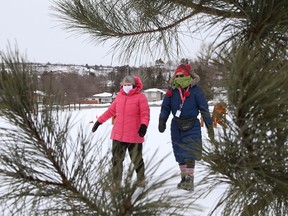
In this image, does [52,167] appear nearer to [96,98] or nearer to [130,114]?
[96,98]

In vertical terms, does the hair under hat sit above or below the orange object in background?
above

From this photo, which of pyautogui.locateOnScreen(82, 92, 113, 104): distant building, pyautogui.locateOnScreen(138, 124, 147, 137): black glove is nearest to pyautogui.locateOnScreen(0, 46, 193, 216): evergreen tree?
pyautogui.locateOnScreen(82, 92, 113, 104): distant building

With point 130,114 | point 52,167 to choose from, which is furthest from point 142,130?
point 52,167

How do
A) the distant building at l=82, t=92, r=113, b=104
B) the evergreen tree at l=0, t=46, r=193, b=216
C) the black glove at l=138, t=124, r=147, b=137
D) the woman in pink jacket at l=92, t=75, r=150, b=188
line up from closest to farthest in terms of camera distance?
the evergreen tree at l=0, t=46, r=193, b=216, the distant building at l=82, t=92, r=113, b=104, the black glove at l=138, t=124, r=147, b=137, the woman in pink jacket at l=92, t=75, r=150, b=188

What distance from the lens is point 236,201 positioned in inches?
39.1

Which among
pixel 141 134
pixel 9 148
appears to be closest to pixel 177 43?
pixel 141 134

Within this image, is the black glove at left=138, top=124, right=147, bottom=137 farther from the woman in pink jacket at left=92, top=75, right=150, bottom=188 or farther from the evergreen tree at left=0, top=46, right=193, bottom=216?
the evergreen tree at left=0, top=46, right=193, bottom=216

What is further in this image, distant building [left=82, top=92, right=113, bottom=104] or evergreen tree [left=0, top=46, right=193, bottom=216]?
distant building [left=82, top=92, right=113, bottom=104]

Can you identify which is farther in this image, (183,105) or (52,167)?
(183,105)

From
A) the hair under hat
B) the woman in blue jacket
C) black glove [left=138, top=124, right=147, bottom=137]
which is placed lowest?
black glove [left=138, top=124, right=147, bottom=137]

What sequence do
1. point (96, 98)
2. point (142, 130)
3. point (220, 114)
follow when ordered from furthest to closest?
point (142, 130), point (96, 98), point (220, 114)

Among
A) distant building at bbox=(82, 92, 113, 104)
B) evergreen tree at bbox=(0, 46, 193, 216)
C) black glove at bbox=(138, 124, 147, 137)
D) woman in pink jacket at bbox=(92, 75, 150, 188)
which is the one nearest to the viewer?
evergreen tree at bbox=(0, 46, 193, 216)

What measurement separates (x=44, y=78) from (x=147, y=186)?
34 cm

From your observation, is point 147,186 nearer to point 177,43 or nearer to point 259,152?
point 259,152
